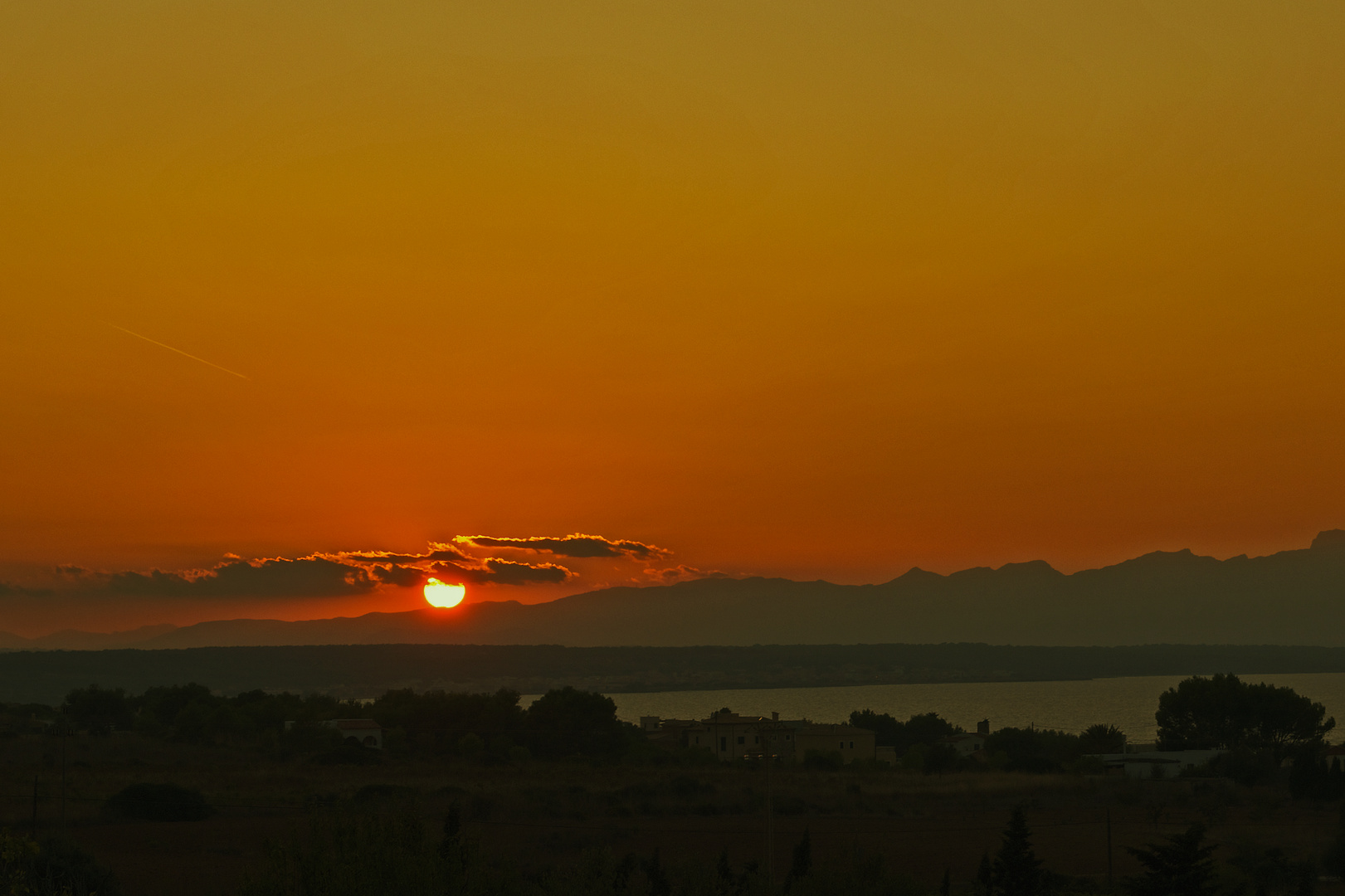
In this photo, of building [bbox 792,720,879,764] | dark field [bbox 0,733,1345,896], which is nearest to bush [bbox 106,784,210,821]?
dark field [bbox 0,733,1345,896]

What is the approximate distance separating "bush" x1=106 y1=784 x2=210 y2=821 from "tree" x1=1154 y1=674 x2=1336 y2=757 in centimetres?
5583

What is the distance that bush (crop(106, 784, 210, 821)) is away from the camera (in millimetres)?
40906

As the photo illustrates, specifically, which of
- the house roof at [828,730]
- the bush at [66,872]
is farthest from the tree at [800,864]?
the house roof at [828,730]

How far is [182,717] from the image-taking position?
7750 centimetres

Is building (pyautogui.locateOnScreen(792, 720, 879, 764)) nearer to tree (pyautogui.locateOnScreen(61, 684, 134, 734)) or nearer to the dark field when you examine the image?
the dark field

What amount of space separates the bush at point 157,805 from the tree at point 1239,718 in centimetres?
5583

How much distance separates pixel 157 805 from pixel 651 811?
670 inches

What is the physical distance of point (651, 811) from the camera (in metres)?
46.7

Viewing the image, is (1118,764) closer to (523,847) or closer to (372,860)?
(523,847)

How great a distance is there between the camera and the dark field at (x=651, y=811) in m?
35.6

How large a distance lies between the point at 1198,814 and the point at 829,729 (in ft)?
129

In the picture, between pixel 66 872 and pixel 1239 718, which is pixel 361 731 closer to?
pixel 1239 718

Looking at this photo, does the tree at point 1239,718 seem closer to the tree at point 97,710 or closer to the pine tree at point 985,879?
the pine tree at point 985,879

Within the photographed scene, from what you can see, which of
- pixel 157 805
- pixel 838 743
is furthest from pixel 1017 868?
pixel 838 743
